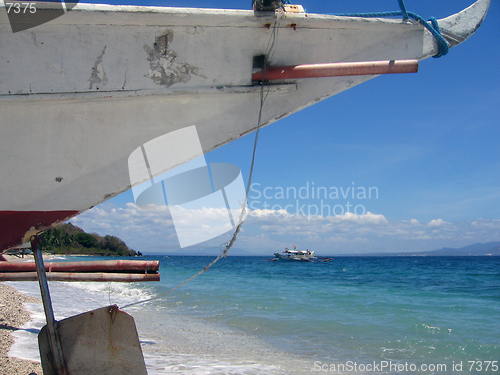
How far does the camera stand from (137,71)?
1971 mm

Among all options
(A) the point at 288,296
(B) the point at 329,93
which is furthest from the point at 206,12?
(A) the point at 288,296

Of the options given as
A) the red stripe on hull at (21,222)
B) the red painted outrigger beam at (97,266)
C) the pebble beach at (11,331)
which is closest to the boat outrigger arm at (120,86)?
the red stripe on hull at (21,222)

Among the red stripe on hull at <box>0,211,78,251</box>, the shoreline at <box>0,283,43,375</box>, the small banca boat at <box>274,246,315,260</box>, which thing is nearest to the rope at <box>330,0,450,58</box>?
the red stripe on hull at <box>0,211,78,251</box>

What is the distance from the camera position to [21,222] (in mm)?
1929

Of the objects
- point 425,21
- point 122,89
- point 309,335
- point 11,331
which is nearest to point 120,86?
point 122,89

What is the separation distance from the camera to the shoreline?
3.60 metres

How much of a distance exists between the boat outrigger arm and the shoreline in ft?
8.10

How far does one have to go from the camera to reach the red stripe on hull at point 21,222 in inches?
75.1

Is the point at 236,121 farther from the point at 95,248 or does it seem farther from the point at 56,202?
the point at 95,248

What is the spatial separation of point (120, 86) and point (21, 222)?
0.93 metres

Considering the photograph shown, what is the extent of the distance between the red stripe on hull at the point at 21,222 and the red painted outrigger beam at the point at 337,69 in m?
1.41

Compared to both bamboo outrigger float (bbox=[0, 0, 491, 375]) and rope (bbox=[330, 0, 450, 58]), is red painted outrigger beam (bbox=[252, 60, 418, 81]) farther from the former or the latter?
rope (bbox=[330, 0, 450, 58])

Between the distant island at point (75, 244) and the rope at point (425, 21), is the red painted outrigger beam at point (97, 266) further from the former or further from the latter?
the distant island at point (75, 244)

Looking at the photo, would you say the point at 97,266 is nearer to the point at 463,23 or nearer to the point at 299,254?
the point at 463,23
